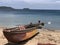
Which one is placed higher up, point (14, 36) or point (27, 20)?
point (14, 36)

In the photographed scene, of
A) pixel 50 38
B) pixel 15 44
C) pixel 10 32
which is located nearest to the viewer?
pixel 10 32

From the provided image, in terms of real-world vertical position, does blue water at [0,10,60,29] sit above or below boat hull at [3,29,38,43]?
below

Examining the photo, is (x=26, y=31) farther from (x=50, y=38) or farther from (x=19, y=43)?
(x=50, y=38)

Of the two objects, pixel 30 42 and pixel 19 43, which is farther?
pixel 30 42

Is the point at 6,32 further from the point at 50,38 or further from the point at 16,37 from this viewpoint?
the point at 50,38

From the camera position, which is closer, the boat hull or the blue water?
the boat hull

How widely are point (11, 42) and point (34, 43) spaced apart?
1965 millimetres

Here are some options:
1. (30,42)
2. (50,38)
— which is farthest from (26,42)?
(50,38)

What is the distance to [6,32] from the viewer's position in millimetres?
15180

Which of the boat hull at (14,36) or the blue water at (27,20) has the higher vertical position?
the boat hull at (14,36)

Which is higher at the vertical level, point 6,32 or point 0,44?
point 6,32

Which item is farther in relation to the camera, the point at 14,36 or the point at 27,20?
the point at 27,20

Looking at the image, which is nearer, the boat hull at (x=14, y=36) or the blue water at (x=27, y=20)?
the boat hull at (x=14, y=36)

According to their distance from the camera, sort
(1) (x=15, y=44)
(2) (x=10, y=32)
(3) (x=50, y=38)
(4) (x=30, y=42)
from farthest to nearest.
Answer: (3) (x=50, y=38), (4) (x=30, y=42), (1) (x=15, y=44), (2) (x=10, y=32)
